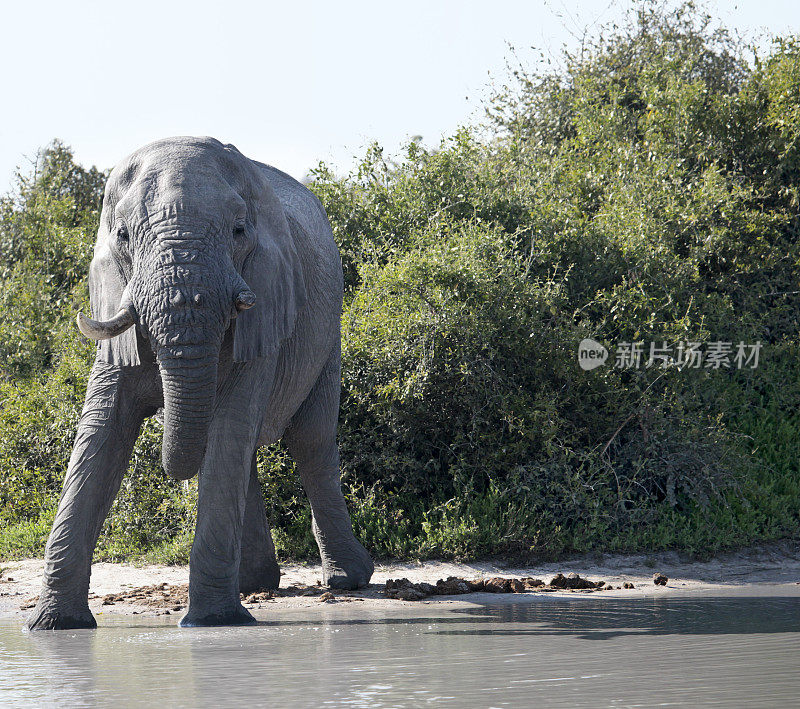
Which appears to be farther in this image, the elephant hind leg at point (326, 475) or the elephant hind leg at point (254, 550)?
the elephant hind leg at point (326, 475)

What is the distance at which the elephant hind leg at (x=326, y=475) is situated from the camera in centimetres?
800

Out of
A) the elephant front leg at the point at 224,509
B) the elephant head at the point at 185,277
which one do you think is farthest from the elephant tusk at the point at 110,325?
the elephant front leg at the point at 224,509

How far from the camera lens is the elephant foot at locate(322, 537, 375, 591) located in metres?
7.89

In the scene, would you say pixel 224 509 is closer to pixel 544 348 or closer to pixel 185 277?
pixel 185 277

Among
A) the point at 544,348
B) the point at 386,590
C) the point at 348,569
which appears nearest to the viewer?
the point at 386,590

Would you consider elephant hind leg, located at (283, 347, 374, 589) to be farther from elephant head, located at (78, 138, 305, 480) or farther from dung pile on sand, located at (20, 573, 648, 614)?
elephant head, located at (78, 138, 305, 480)

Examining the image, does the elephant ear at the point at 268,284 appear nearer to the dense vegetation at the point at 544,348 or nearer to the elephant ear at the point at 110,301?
the elephant ear at the point at 110,301

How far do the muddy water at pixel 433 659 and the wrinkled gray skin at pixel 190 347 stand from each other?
1.38 feet

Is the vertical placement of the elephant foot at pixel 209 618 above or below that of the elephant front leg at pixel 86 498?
below

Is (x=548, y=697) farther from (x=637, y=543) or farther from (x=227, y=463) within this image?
(x=637, y=543)

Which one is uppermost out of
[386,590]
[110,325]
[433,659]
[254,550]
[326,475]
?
[110,325]

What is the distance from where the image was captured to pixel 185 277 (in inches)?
223

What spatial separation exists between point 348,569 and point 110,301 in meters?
2.69

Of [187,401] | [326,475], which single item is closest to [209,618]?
[187,401]
